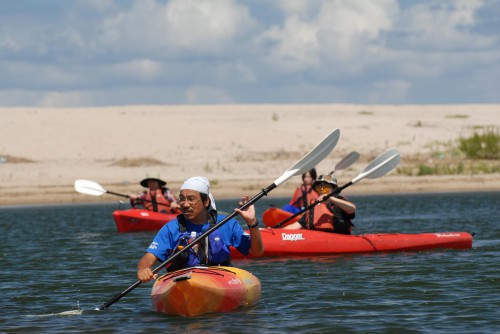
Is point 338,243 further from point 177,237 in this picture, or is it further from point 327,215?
point 177,237

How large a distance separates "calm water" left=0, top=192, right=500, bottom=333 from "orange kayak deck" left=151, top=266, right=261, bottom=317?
104 mm

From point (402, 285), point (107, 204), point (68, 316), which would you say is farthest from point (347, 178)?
point (68, 316)

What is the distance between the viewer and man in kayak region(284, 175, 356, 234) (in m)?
14.0

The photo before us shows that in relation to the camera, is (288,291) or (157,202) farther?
(157,202)

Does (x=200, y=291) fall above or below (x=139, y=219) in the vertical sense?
below

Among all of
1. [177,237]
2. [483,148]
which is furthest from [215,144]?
[177,237]

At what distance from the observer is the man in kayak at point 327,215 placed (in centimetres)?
1405

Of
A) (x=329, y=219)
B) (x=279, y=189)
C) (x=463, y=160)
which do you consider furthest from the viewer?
(x=463, y=160)

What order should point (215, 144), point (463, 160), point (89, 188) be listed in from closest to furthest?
point (89, 188)
point (463, 160)
point (215, 144)

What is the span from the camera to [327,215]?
48.3 ft

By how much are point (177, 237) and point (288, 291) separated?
2424 mm

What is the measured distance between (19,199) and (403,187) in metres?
11.2

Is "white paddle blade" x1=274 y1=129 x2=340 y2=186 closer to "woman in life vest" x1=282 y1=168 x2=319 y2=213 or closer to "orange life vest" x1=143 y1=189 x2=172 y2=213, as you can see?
"woman in life vest" x1=282 y1=168 x2=319 y2=213

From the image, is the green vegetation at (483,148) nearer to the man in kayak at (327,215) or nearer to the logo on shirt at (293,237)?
the man in kayak at (327,215)
